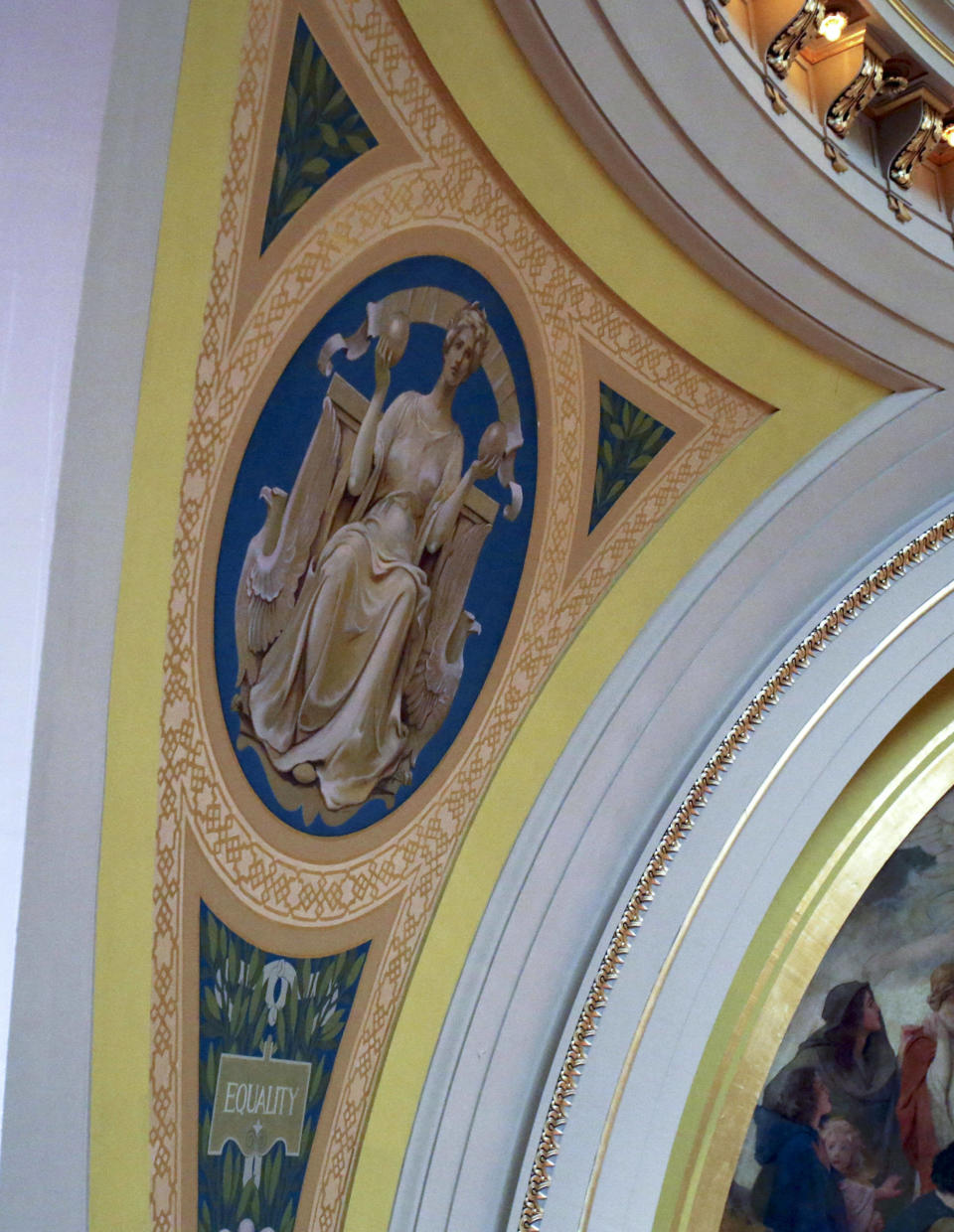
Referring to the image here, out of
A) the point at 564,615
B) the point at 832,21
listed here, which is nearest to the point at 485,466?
the point at 564,615

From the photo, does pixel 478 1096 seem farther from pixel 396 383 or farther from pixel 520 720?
pixel 396 383

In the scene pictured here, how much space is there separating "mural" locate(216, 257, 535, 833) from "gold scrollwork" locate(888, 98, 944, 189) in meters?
1.58

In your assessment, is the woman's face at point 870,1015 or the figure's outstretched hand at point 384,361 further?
the woman's face at point 870,1015

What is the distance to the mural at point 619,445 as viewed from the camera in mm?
4871

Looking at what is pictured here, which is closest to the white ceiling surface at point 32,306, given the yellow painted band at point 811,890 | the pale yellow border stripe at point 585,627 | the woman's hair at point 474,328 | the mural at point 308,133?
the pale yellow border stripe at point 585,627

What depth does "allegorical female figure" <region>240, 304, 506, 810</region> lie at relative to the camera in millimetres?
4191

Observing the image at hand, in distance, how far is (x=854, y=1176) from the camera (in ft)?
19.5

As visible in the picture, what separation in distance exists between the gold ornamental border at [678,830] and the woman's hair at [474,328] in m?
1.92

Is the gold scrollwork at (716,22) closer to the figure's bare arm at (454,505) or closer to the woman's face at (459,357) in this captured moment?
the woman's face at (459,357)

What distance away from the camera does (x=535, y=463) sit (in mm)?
4773

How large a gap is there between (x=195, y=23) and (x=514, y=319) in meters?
1.62

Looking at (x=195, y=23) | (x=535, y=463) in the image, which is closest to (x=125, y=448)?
(x=195, y=23)

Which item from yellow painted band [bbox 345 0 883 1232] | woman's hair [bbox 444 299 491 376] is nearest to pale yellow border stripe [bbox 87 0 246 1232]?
yellow painted band [bbox 345 0 883 1232]

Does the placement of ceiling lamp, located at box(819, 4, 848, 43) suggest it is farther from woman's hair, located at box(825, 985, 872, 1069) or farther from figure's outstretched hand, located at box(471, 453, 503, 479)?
woman's hair, located at box(825, 985, 872, 1069)
